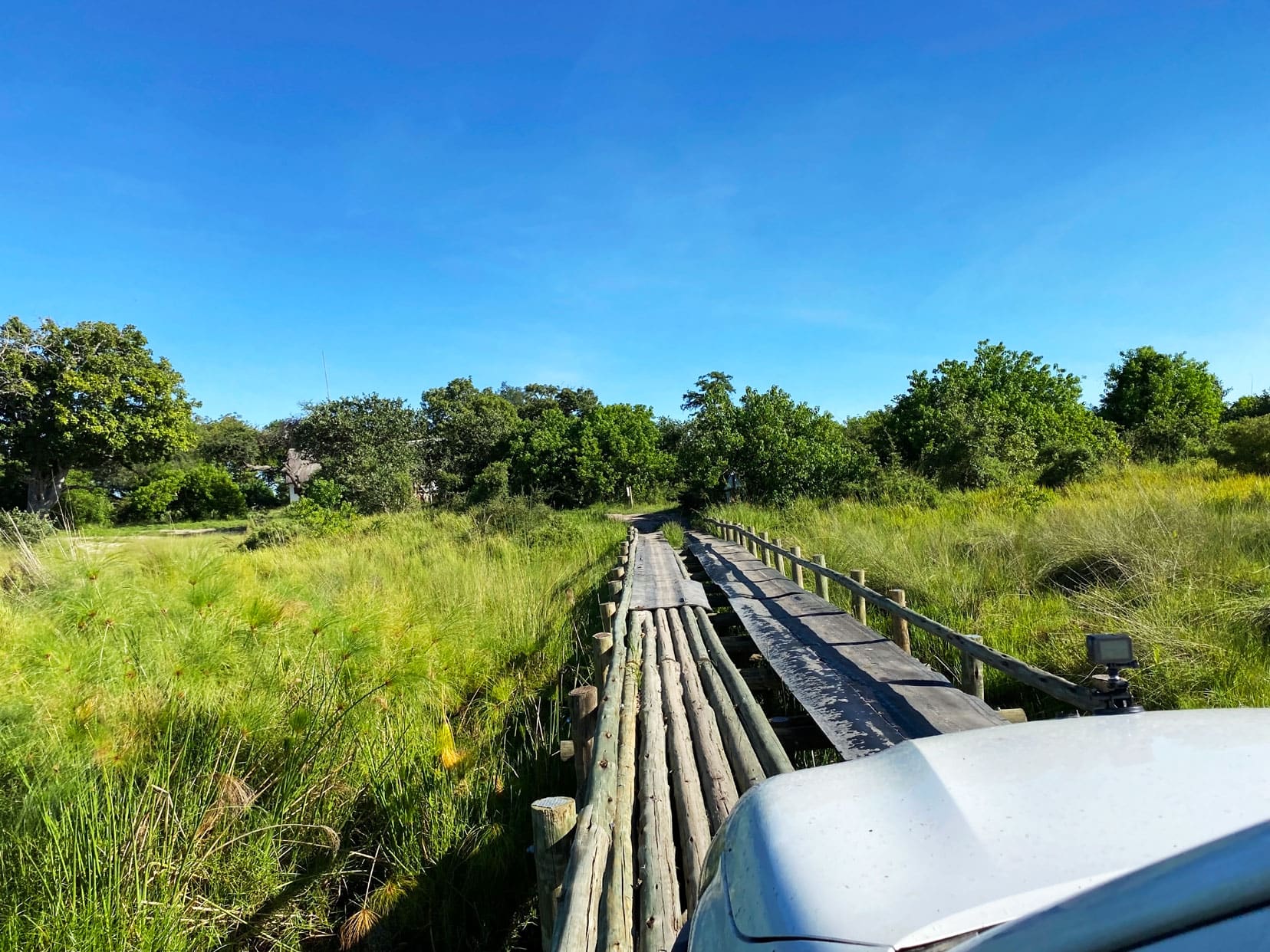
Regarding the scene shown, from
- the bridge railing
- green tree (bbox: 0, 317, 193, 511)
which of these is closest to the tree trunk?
green tree (bbox: 0, 317, 193, 511)

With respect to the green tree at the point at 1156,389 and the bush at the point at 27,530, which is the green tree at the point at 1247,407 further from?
the bush at the point at 27,530

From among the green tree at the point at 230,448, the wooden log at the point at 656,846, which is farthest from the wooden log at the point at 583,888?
the green tree at the point at 230,448

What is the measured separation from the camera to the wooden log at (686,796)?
2.48 meters

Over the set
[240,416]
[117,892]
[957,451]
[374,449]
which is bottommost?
[117,892]

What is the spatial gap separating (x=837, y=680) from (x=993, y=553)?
463cm

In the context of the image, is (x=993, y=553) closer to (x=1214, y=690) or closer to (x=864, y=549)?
(x=864, y=549)

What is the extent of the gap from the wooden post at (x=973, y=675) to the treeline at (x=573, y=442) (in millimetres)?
11436

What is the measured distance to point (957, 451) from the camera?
17250mm

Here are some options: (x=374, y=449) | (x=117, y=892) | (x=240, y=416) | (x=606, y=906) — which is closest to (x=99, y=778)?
(x=117, y=892)

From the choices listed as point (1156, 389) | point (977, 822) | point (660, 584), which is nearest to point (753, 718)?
point (977, 822)

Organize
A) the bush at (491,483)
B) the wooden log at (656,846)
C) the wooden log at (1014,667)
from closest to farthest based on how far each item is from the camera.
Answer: the wooden log at (656,846) < the wooden log at (1014,667) < the bush at (491,483)

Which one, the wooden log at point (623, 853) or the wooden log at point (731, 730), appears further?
the wooden log at point (731, 730)

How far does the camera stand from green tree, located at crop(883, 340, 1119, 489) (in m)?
17.0

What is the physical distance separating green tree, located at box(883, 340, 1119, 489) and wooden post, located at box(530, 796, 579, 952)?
16727 millimetres
